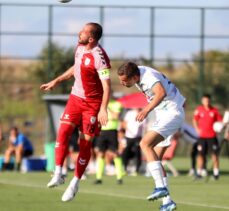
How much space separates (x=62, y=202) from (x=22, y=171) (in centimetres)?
1259

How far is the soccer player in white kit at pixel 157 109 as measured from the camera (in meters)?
Answer: 13.0

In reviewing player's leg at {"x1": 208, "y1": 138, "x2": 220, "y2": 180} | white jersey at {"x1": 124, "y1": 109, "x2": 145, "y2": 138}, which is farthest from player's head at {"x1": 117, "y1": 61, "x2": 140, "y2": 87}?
white jersey at {"x1": 124, "y1": 109, "x2": 145, "y2": 138}

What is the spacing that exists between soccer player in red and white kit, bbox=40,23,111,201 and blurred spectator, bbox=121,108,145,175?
10.8 m

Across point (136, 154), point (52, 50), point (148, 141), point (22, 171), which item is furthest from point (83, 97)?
point (52, 50)

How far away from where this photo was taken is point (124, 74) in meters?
13.1

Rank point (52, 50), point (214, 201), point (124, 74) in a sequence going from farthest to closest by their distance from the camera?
point (52, 50) < point (214, 201) < point (124, 74)

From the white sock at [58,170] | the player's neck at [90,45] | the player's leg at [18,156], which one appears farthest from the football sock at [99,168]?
the player's neck at [90,45]

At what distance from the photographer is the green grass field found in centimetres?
1407

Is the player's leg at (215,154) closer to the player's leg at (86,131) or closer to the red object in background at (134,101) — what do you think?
the red object in background at (134,101)

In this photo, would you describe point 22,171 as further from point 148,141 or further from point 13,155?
point 148,141

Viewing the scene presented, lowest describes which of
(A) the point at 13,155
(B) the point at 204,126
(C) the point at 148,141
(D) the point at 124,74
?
(A) the point at 13,155

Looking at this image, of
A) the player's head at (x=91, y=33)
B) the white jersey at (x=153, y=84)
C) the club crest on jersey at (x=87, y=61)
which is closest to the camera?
Answer: the white jersey at (x=153, y=84)

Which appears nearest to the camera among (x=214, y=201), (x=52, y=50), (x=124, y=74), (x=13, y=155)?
(x=124, y=74)

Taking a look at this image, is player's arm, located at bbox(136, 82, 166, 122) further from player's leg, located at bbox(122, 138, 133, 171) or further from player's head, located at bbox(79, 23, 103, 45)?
player's leg, located at bbox(122, 138, 133, 171)
